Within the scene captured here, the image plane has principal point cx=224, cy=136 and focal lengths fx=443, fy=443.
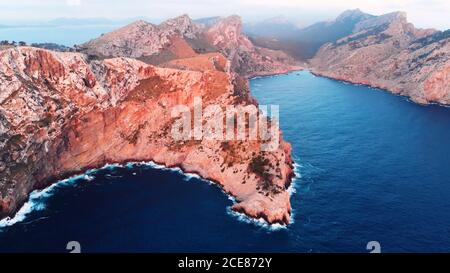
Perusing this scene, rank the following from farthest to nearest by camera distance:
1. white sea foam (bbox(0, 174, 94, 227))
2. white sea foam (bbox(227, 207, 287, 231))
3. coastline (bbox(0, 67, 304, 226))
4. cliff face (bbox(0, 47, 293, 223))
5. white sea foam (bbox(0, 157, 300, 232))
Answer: cliff face (bbox(0, 47, 293, 223)) → coastline (bbox(0, 67, 304, 226)) → white sea foam (bbox(0, 174, 94, 227)) → white sea foam (bbox(0, 157, 300, 232)) → white sea foam (bbox(227, 207, 287, 231))

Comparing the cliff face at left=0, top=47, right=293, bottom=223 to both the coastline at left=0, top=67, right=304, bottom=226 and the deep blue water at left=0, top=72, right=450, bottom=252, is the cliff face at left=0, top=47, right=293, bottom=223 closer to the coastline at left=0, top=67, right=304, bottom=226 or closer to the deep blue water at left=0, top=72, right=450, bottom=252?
the coastline at left=0, top=67, right=304, bottom=226

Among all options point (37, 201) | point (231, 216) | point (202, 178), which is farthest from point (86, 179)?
point (231, 216)

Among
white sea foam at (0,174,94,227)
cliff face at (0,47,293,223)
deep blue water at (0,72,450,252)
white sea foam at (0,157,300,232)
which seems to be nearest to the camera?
deep blue water at (0,72,450,252)

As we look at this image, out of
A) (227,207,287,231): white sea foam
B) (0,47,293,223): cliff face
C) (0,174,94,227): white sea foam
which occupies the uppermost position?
(0,47,293,223): cliff face

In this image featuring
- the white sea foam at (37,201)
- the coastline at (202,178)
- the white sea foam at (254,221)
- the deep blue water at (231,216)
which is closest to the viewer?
the deep blue water at (231,216)

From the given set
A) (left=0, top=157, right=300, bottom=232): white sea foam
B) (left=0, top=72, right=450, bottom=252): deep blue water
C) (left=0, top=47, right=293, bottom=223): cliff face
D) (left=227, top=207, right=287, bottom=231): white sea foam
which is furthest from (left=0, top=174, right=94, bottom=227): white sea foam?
(left=227, top=207, right=287, bottom=231): white sea foam

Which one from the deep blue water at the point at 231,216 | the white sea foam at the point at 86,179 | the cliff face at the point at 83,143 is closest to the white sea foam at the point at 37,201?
the white sea foam at the point at 86,179

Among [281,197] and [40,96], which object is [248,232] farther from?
[40,96]

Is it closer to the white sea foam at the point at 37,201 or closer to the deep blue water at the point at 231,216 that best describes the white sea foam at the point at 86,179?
the white sea foam at the point at 37,201
